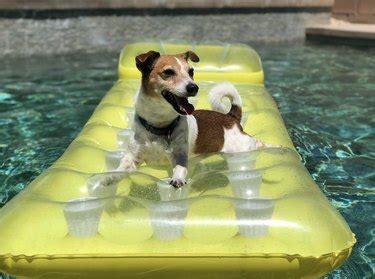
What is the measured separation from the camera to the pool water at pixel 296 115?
4.92 m

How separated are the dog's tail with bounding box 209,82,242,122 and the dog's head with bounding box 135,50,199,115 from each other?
93 centimetres

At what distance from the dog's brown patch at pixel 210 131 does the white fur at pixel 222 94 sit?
0.31m

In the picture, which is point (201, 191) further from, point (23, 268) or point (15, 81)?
point (15, 81)

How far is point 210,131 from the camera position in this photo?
4.15m

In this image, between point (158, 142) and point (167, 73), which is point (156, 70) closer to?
point (167, 73)

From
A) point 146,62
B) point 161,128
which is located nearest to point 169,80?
point 146,62

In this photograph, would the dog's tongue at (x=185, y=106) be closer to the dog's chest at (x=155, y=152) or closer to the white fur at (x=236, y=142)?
the dog's chest at (x=155, y=152)

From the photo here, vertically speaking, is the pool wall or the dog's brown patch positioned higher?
the dog's brown patch

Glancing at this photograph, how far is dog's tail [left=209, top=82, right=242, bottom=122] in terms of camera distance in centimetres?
453

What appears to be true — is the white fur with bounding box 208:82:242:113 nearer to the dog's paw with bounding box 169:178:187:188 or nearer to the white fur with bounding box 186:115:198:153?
the white fur with bounding box 186:115:198:153

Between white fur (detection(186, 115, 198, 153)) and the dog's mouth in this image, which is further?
white fur (detection(186, 115, 198, 153))

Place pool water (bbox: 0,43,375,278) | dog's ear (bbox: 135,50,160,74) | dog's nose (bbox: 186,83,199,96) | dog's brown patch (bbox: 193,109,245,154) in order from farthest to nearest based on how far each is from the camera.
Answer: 1. pool water (bbox: 0,43,375,278)
2. dog's brown patch (bbox: 193,109,245,154)
3. dog's ear (bbox: 135,50,160,74)
4. dog's nose (bbox: 186,83,199,96)

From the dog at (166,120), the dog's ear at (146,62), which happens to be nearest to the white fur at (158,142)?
the dog at (166,120)

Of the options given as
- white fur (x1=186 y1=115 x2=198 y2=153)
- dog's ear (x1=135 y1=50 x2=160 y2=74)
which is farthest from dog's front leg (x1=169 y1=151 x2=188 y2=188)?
dog's ear (x1=135 y1=50 x2=160 y2=74)
